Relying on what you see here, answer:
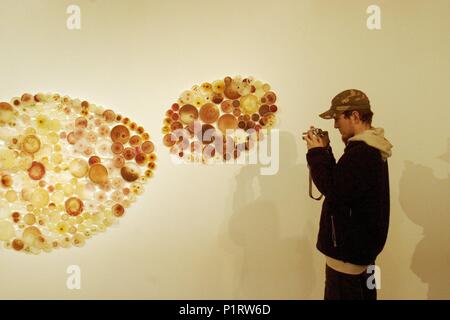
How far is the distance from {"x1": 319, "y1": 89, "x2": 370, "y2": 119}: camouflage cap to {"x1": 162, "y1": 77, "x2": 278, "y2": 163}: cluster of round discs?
0.56 meters

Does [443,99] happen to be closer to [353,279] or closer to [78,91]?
[353,279]

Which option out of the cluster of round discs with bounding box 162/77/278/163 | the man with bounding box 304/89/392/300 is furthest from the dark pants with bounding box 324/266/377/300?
the cluster of round discs with bounding box 162/77/278/163

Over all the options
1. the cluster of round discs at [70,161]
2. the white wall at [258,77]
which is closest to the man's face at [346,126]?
the white wall at [258,77]

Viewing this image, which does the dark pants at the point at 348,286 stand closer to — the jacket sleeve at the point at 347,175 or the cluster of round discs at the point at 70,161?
the jacket sleeve at the point at 347,175

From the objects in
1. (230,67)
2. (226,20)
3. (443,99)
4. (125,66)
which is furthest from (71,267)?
(443,99)

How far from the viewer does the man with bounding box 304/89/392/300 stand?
5.00ft

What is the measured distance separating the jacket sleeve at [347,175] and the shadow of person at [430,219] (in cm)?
87

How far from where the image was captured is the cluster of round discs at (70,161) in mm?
2238

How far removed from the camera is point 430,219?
2.23 metres

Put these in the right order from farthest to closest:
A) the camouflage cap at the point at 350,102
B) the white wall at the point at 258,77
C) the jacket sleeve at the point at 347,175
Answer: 1. the white wall at the point at 258,77
2. the camouflage cap at the point at 350,102
3. the jacket sleeve at the point at 347,175

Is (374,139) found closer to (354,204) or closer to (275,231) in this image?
(354,204)

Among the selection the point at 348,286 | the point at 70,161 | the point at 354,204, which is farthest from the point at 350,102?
the point at 70,161

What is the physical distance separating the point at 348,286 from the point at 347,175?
0.49m
